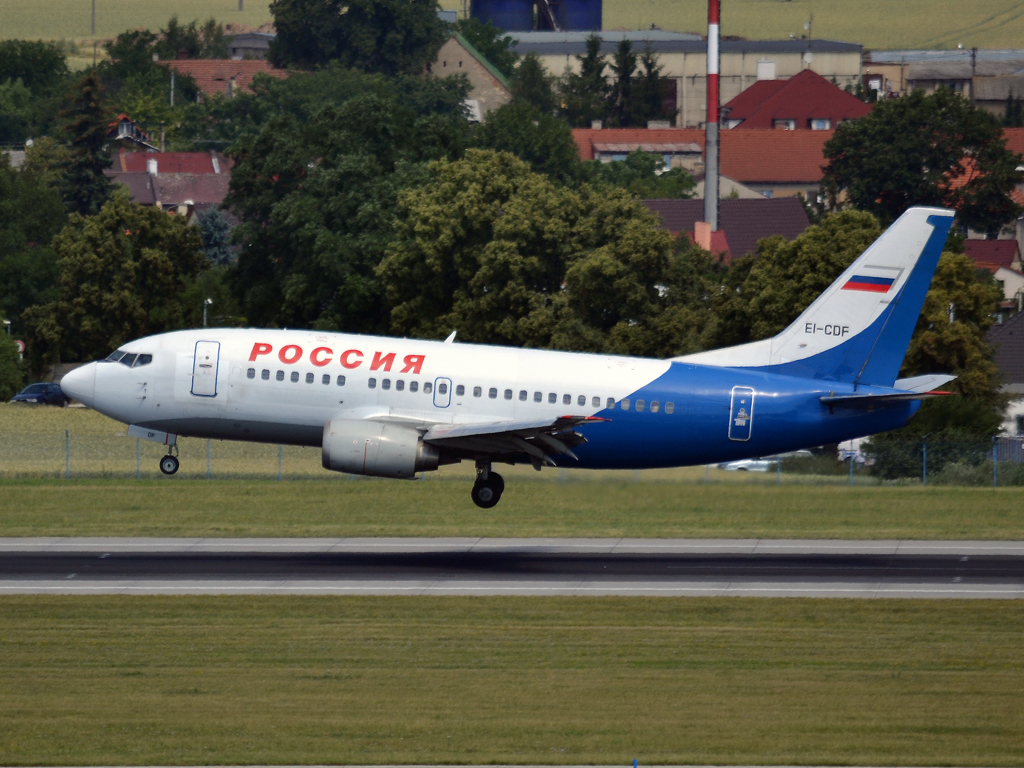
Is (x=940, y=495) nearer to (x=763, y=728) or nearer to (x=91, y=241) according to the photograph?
(x=763, y=728)

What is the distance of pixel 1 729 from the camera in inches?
1118

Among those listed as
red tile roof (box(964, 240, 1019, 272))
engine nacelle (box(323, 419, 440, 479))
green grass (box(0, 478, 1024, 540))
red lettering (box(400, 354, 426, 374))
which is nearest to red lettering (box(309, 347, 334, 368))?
red lettering (box(400, 354, 426, 374))

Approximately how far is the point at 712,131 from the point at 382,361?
91637 mm

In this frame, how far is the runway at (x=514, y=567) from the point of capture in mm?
42125

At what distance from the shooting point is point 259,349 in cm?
4531

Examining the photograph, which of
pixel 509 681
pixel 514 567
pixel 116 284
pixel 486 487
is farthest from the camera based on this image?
pixel 116 284

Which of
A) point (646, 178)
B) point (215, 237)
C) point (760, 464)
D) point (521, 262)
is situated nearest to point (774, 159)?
point (646, 178)

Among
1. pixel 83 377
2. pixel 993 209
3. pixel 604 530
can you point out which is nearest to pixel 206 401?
pixel 83 377

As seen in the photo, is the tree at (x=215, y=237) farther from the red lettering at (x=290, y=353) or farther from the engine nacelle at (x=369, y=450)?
the engine nacelle at (x=369, y=450)

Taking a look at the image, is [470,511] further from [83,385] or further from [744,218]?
[744,218]

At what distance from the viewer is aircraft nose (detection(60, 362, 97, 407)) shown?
46.2 m

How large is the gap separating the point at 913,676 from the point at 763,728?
216 inches

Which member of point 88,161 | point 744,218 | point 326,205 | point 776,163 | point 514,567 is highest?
point 776,163

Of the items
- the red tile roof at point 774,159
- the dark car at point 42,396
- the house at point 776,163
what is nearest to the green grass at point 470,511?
the dark car at point 42,396
